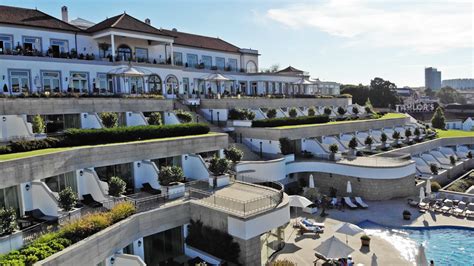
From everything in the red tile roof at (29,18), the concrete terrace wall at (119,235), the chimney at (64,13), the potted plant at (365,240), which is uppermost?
the chimney at (64,13)

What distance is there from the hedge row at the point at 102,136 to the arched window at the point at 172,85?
44.5 ft

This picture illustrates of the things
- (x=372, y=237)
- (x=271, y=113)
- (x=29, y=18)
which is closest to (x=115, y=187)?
(x=372, y=237)

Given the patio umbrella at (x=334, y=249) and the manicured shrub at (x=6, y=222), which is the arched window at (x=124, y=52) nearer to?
the manicured shrub at (x=6, y=222)

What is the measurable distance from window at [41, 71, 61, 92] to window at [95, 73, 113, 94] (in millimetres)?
3325

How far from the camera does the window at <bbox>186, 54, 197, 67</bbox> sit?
47281mm

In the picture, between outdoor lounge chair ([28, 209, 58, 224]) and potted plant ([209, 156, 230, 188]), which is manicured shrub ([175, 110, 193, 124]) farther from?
outdoor lounge chair ([28, 209, 58, 224])

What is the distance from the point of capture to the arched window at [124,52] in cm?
3831

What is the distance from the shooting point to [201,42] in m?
51.2

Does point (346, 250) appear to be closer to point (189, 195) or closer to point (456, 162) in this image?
point (189, 195)

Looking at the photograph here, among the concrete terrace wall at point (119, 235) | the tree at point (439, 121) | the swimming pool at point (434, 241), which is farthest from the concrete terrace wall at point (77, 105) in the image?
the tree at point (439, 121)

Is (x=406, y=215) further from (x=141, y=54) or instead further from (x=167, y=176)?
(x=141, y=54)

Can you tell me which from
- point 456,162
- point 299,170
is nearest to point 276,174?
point 299,170

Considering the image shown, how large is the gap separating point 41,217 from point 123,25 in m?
25.1

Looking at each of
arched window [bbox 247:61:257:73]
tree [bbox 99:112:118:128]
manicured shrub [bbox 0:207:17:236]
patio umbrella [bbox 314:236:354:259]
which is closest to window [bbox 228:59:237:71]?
arched window [bbox 247:61:257:73]
